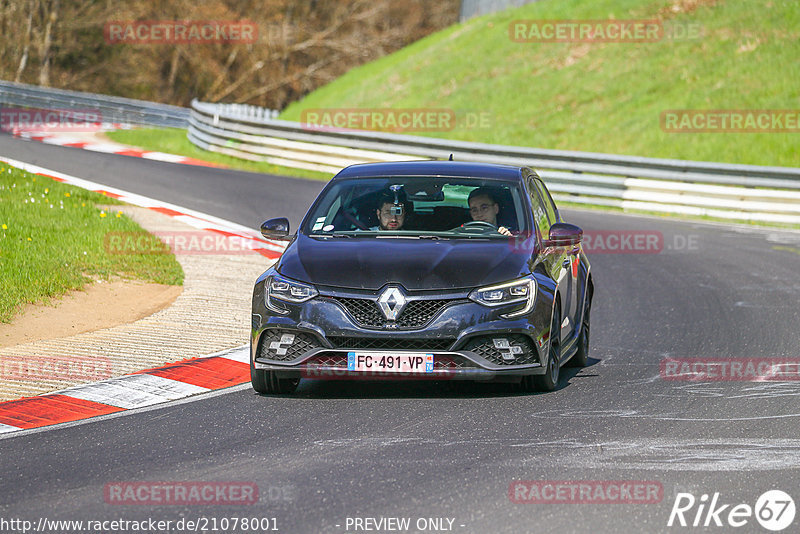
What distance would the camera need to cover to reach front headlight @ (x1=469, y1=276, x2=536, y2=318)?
7.82 metres

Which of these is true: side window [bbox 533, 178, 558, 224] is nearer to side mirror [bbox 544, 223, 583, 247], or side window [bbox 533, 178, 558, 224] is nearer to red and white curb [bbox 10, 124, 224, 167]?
side mirror [bbox 544, 223, 583, 247]

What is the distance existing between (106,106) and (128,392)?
1296 inches

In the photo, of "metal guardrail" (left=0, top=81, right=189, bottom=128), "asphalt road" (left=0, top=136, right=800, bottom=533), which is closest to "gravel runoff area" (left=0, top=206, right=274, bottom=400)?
"asphalt road" (left=0, top=136, right=800, bottom=533)

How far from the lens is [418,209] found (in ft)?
29.6

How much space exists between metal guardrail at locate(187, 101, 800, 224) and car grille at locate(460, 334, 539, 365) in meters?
15.5

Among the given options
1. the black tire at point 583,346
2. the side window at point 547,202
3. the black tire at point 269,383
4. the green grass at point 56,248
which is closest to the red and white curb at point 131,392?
the black tire at point 269,383

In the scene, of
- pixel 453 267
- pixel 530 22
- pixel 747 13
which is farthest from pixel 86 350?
pixel 530 22

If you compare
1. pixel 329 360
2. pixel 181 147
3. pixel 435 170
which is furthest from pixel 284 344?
pixel 181 147

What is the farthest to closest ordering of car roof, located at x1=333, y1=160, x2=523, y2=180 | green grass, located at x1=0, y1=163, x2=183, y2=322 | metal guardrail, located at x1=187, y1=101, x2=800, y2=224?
1. metal guardrail, located at x1=187, y1=101, x2=800, y2=224
2. green grass, located at x1=0, y1=163, x2=183, y2=322
3. car roof, located at x1=333, y1=160, x2=523, y2=180

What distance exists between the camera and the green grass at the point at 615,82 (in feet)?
99.7

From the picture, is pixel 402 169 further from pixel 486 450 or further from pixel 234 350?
pixel 486 450

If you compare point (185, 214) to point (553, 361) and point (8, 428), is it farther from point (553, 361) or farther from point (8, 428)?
A: point (8, 428)

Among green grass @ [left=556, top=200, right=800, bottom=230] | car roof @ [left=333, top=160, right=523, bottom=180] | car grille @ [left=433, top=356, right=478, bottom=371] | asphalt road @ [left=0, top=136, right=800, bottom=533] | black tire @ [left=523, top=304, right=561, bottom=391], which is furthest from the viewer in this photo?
green grass @ [left=556, top=200, right=800, bottom=230]

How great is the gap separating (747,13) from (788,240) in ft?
58.7
